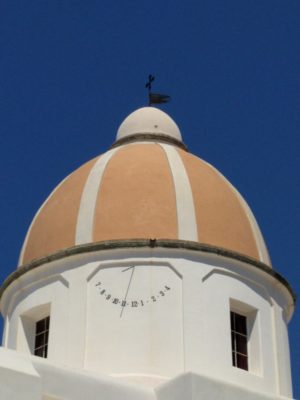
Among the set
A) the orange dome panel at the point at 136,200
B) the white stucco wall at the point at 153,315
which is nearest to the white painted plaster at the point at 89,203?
the orange dome panel at the point at 136,200

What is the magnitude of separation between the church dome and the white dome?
2.72 feet

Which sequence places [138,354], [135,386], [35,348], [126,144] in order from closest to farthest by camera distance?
[135,386] < [138,354] < [35,348] < [126,144]

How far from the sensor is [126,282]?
21.2m

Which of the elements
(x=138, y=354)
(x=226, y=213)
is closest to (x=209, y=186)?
(x=226, y=213)

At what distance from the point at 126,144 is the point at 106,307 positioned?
16.7 feet

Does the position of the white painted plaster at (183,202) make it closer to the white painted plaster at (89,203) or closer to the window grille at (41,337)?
the white painted plaster at (89,203)

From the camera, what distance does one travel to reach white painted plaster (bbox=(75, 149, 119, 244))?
867 inches

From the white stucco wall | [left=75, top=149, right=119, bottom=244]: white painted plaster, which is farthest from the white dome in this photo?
the white stucco wall

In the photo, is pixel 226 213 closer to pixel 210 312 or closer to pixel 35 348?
pixel 210 312

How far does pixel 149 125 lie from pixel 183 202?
11.1 feet

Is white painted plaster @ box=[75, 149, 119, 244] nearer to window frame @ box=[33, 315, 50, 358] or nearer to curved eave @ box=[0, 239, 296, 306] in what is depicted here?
curved eave @ box=[0, 239, 296, 306]

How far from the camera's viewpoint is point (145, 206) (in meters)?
22.2

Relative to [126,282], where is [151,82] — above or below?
above

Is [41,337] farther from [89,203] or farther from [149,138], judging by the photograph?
[149,138]
